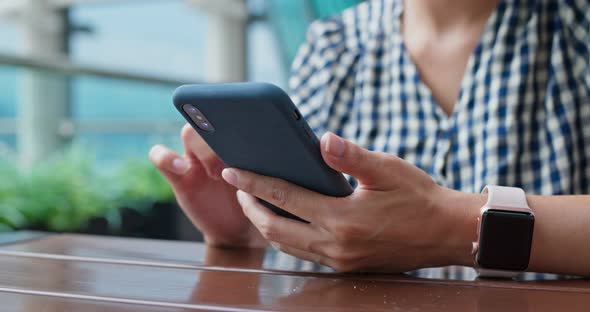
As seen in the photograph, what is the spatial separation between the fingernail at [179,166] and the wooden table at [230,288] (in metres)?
0.12

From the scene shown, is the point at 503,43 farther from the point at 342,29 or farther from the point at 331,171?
the point at 331,171

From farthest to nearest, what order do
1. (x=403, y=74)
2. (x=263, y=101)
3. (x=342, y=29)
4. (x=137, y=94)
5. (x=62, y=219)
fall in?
(x=137, y=94), (x=62, y=219), (x=342, y=29), (x=403, y=74), (x=263, y=101)

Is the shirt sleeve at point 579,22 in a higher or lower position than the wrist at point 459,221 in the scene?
higher

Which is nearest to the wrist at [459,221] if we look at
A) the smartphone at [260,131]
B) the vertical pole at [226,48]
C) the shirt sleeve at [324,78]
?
the smartphone at [260,131]

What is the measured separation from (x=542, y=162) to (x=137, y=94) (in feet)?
6.83

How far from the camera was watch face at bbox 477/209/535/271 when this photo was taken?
61cm

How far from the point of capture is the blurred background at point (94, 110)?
2.10 m

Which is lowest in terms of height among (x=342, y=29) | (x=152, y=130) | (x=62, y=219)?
(x=62, y=219)

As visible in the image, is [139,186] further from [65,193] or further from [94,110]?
[94,110]

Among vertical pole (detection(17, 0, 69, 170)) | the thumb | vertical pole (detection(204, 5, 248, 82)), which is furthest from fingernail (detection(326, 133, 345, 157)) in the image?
vertical pole (detection(204, 5, 248, 82))

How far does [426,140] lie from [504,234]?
47cm

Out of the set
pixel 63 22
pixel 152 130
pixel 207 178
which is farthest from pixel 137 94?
pixel 207 178

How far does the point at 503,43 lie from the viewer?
104cm

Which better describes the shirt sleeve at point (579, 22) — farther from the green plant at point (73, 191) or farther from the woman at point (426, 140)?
the green plant at point (73, 191)
